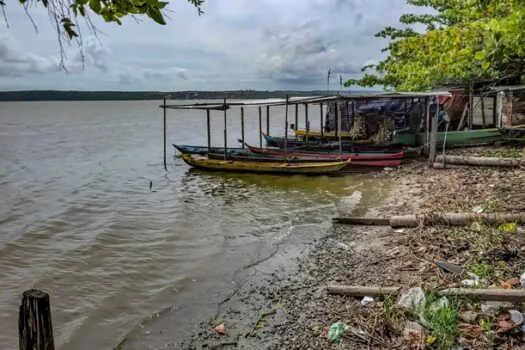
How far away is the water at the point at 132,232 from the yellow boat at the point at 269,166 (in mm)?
359

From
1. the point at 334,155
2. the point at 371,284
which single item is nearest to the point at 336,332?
the point at 371,284

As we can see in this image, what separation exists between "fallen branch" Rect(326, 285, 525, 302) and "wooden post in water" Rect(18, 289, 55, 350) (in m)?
3.62

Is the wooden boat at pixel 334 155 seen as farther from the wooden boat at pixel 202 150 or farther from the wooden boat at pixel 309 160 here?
the wooden boat at pixel 202 150

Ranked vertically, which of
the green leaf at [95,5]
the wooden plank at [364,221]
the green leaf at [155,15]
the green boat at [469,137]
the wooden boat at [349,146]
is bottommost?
the wooden plank at [364,221]

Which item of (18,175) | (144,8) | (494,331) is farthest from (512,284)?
(18,175)

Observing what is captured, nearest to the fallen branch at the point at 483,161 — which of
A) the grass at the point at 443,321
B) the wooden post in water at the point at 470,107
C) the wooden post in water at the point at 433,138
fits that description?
the wooden post in water at the point at 433,138

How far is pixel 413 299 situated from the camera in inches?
195

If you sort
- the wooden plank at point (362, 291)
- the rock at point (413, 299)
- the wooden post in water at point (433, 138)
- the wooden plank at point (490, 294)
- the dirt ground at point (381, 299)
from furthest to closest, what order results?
the wooden post in water at point (433, 138) → the wooden plank at point (362, 291) → the rock at point (413, 299) → the wooden plank at point (490, 294) → the dirt ground at point (381, 299)

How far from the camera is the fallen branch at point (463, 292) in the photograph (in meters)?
4.57

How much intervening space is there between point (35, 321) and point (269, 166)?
46.3 ft

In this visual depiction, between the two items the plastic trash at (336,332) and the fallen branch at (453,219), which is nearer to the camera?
the plastic trash at (336,332)

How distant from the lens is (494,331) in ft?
14.0

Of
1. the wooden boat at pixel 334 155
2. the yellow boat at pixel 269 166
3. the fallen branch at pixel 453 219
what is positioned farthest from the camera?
the wooden boat at pixel 334 155

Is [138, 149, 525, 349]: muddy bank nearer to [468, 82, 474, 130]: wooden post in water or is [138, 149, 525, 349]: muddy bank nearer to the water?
the water
